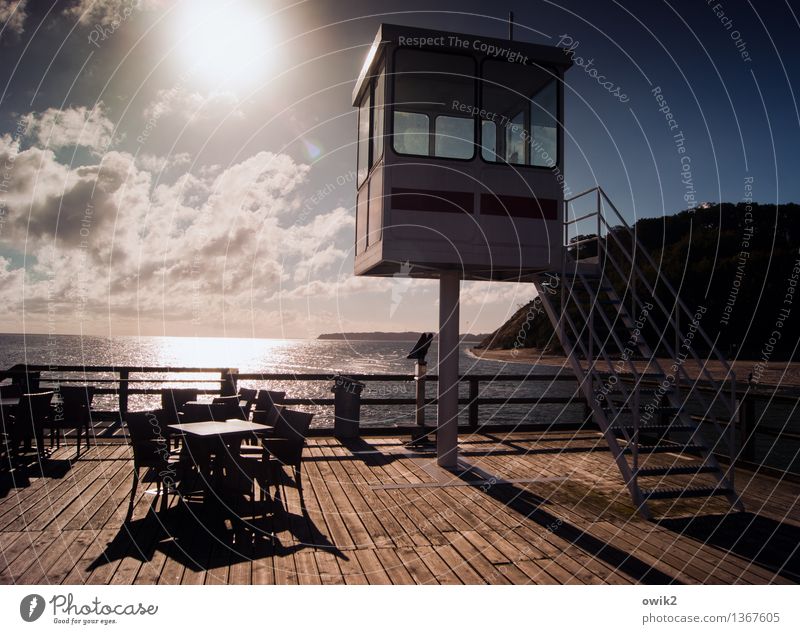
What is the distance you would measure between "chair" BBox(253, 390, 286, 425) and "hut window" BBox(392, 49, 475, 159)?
3923 millimetres

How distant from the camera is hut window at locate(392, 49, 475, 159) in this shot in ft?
26.9

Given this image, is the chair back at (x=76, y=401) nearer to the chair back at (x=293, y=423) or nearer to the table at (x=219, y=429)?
the table at (x=219, y=429)

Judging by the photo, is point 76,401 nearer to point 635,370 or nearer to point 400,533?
point 400,533

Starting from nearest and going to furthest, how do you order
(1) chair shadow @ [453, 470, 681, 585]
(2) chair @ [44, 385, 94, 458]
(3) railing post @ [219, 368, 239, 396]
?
1. (1) chair shadow @ [453, 470, 681, 585]
2. (2) chair @ [44, 385, 94, 458]
3. (3) railing post @ [219, 368, 239, 396]

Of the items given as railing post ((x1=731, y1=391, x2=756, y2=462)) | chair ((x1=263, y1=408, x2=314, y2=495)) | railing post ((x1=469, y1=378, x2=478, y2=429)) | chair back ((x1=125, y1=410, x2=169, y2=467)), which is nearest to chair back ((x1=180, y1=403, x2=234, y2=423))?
chair back ((x1=125, y1=410, x2=169, y2=467))

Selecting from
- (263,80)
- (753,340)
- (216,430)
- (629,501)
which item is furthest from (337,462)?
(753,340)

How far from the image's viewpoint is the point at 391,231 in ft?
26.1

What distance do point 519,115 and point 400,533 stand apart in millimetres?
6092

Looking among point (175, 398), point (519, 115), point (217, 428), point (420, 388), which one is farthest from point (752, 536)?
point (175, 398)

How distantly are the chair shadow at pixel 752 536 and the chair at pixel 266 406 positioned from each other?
16.4ft

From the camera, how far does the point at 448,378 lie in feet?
28.8

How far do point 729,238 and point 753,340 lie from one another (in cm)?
1472

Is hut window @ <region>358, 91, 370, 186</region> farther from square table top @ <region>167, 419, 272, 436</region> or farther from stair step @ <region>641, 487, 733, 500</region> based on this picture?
stair step @ <region>641, 487, 733, 500</region>

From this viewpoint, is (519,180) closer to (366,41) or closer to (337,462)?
(366,41)
